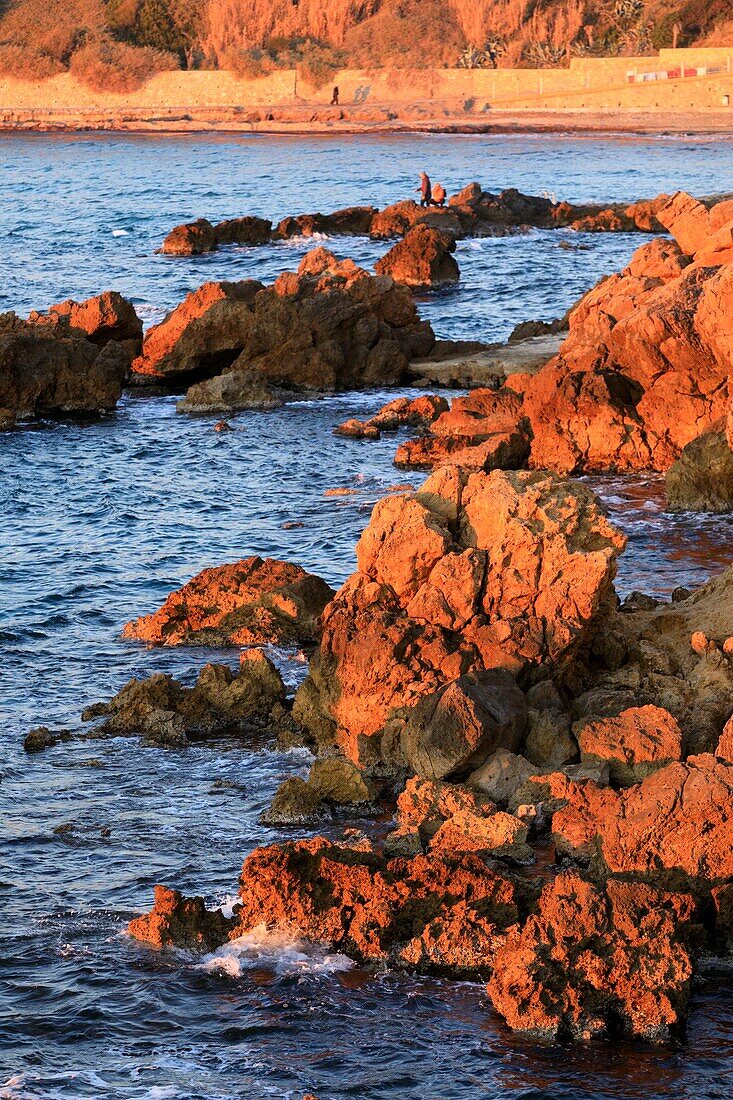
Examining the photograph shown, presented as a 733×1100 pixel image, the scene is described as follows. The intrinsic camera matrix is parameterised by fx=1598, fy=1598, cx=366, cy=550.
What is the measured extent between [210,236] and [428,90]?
63.5 meters

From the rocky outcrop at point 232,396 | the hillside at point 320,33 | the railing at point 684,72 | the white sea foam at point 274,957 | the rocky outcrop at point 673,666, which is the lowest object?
the white sea foam at point 274,957

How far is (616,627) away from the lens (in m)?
18.0

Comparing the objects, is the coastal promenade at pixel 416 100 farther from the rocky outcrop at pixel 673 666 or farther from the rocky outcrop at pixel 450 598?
the rocky outcrop at pixel 450 598

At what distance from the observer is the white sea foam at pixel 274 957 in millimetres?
13078

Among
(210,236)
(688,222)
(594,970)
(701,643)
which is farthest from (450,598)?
(210,236)

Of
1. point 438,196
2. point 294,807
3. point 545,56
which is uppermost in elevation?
point 545,56

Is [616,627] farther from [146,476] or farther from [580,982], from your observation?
[146,476]

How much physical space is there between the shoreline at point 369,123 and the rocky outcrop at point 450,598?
88456 millimetres

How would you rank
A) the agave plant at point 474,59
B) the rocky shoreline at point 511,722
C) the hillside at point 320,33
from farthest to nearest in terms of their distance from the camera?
the agave plant at point 474,59, the hillside at point 320,33, the rocky shoreline at point 511,722

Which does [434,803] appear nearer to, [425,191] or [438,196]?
[425,191]

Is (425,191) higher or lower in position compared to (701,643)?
higher

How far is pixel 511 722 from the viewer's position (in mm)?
16062

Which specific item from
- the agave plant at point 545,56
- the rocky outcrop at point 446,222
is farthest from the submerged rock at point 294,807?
the agave plant at point 545,56

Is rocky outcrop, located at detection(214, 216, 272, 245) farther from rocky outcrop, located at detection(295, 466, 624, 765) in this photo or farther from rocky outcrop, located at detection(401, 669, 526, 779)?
rocky outcrop, located at detection(401, 669, 526, 779)
